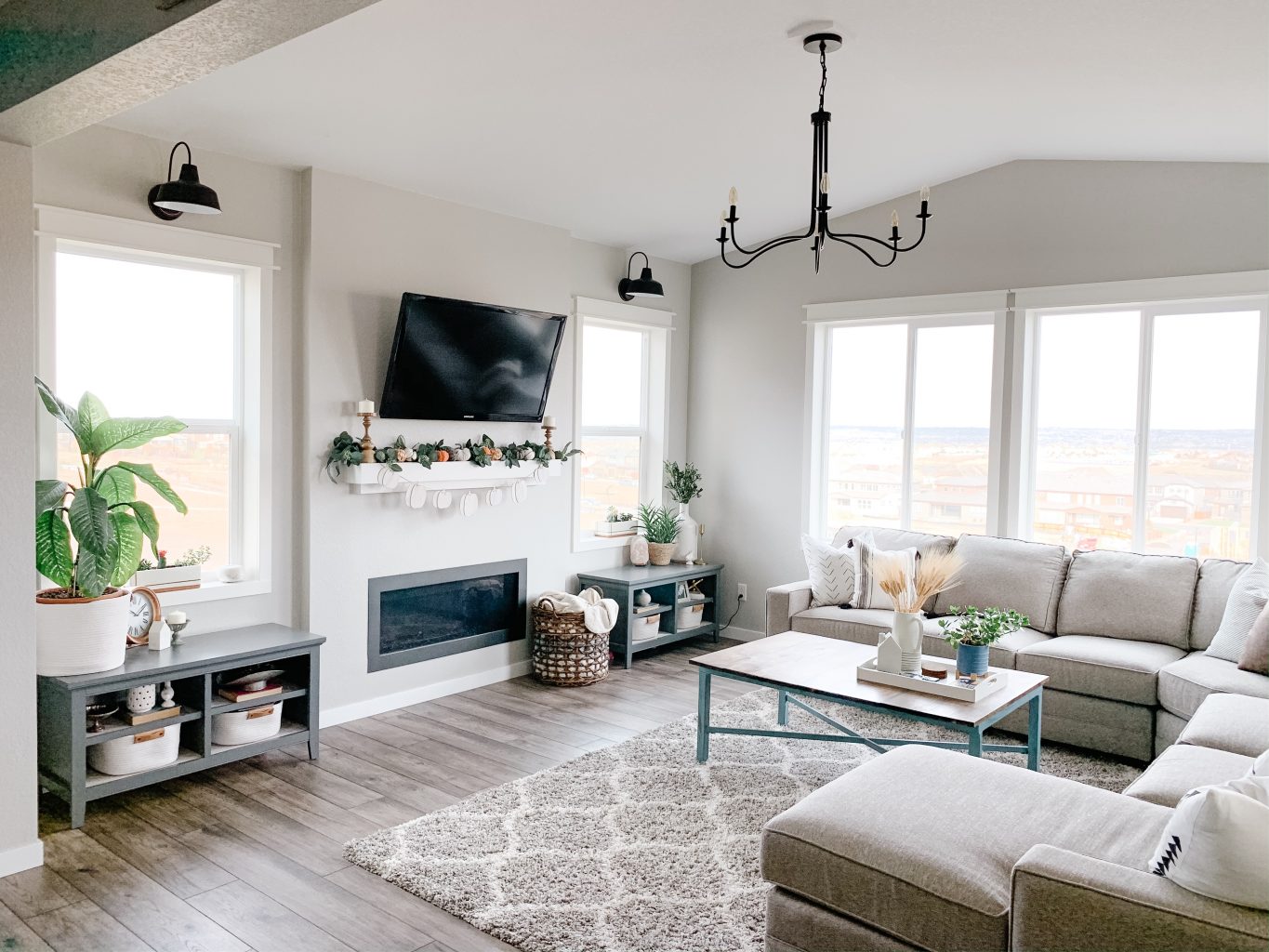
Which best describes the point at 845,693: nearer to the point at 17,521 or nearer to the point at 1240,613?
the point at 1240,613

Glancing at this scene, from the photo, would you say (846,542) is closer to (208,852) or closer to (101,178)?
(208,852)

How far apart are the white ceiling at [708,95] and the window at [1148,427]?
82 centimetres

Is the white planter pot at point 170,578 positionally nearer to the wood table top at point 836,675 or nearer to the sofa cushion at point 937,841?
the wood table top at point 836,675

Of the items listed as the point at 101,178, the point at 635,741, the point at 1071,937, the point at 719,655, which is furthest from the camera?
the point at 635,741

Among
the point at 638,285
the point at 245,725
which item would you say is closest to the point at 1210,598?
the point at 638,285

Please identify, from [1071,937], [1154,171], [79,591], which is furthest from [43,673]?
[1154,171]

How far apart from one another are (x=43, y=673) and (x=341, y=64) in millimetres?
2353

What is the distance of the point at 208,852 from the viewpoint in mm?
3012

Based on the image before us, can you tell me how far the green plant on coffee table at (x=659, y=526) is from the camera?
598cm

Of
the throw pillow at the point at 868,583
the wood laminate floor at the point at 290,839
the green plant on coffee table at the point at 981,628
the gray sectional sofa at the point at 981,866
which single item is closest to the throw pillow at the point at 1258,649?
the green plant on coffee table at the point at 981,628

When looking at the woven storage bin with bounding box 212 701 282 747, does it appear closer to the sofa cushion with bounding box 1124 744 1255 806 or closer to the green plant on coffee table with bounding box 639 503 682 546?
the green plant on coffee table with bounding box 639 503 682 546

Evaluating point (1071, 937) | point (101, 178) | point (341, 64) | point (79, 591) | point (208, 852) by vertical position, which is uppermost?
point (341, 64)

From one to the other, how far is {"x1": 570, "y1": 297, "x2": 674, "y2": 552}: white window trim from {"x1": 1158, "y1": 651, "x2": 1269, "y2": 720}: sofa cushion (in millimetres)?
3136

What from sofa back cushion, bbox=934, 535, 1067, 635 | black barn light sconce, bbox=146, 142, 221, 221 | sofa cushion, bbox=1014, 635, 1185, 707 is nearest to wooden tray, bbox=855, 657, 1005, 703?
sofa cushion, bbox=1014, 635, 1185, 707
